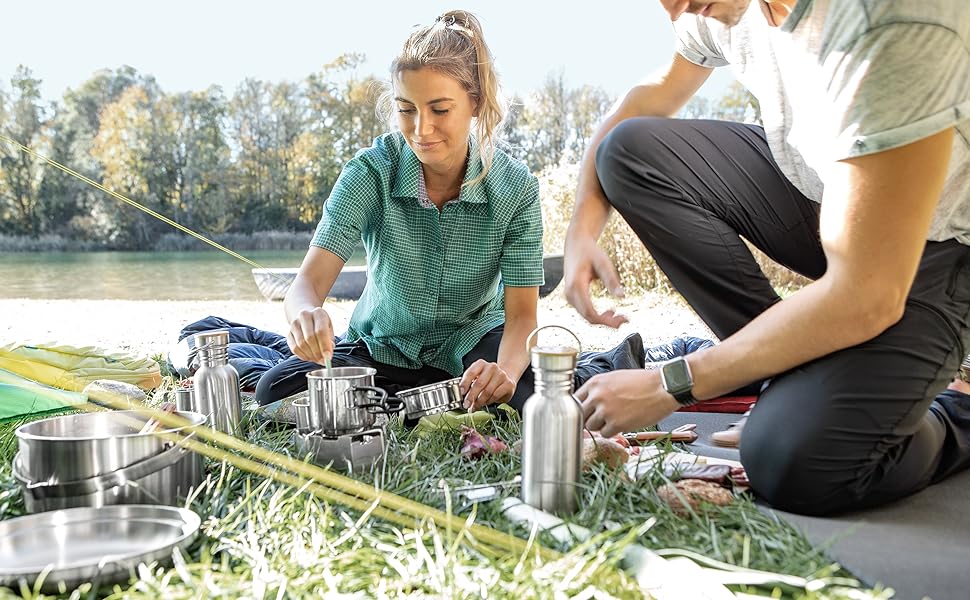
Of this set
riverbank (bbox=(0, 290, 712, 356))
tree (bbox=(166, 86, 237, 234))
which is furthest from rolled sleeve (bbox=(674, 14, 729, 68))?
tree (bbox=(166, 86, 237, 234))

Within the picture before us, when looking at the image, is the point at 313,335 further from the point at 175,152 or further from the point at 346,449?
the point at 175,152

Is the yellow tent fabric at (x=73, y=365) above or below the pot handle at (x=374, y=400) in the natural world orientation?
below

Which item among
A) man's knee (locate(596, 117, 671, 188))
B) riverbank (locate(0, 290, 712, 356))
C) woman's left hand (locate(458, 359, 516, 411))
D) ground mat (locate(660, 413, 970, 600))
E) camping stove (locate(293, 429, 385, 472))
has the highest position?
man's knee (locate(596, 117, 671, 188))

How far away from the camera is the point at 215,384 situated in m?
1.98

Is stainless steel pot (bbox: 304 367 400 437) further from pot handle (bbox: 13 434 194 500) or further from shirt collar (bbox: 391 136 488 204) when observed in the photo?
shirt collar (bbox: 391 136 488 204)

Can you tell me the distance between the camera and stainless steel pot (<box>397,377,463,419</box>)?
6.90 ft

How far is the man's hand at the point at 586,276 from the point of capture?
1.67 metres

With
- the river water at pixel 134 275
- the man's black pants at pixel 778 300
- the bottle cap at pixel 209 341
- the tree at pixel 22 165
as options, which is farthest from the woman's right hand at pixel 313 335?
the tree at pixel 22 165

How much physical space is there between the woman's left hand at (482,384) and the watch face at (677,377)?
658mm

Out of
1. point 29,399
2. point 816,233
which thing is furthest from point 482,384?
point 29,399

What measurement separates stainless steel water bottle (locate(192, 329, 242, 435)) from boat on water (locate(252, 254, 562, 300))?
4434 mm

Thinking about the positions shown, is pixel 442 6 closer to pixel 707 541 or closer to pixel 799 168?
pixel 799 168

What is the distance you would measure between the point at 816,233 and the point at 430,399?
37.3 inches

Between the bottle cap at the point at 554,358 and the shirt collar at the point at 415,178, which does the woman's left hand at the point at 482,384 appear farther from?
the bottle cap at the point at 554,358
